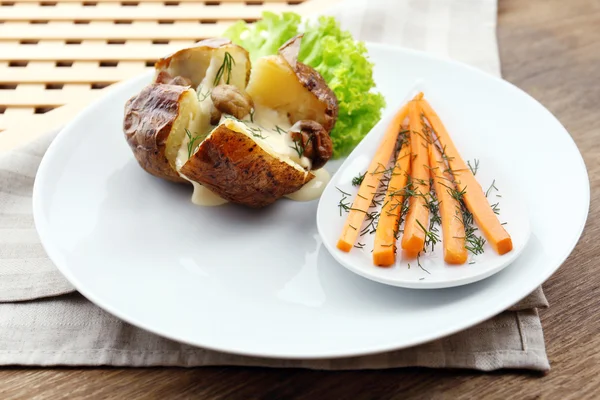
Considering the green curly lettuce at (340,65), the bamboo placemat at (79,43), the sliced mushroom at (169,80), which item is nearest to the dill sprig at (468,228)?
the green curly lettuce at (340,65)

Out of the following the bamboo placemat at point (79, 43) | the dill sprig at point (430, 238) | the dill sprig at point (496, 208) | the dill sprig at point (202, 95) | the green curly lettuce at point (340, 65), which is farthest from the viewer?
the bamboo placemat at point (79, 43)

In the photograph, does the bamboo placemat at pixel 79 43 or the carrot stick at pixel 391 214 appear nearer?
the carrot stick at pixel 391 214

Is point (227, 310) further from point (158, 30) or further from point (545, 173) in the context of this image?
point (158, 30)

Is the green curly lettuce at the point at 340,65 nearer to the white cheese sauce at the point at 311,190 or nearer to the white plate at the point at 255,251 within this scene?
the white cheese sauce at the point at 311,190

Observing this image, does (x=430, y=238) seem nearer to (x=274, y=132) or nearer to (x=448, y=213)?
(x=448, y=213)

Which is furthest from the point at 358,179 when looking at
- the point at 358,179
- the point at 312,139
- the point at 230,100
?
the point at 230,100

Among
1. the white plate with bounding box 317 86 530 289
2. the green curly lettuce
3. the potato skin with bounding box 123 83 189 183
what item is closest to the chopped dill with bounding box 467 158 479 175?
the white plate with bounding box 317 86 530 289
